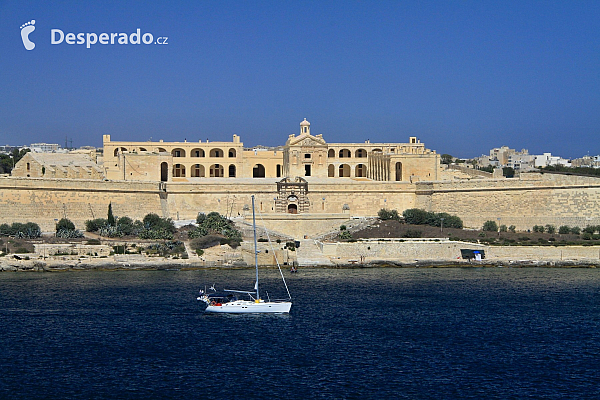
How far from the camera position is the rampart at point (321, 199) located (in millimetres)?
38438

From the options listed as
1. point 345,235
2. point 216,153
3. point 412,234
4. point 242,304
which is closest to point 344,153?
point 216,153

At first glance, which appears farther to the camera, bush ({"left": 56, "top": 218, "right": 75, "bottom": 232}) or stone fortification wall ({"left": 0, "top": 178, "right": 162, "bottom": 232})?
stone fortification wall ({"left": 0, "top": 178, "right": 162, "bottom": 232})

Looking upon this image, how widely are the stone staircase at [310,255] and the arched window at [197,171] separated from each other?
1360 cm

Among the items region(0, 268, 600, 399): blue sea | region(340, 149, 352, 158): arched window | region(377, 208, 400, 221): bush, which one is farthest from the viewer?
region(340, 149, 352, 158): arched window

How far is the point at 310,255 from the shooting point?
3675cm

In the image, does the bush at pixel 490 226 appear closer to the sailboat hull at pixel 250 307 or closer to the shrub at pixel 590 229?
the shrub at pixel 590 229

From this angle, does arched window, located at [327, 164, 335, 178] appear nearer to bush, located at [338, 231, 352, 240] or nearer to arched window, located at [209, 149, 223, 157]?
arched window, located at [209, 149, 223, 157]

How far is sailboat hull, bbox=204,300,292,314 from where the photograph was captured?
87.9 feet

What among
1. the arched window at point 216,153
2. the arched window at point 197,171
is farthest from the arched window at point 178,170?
the arched window at point 216,153

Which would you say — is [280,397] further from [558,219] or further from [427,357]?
[558,219]

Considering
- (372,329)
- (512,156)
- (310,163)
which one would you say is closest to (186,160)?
(310,163)

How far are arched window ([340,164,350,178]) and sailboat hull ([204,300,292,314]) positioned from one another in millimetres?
25594

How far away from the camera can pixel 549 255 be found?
36500 millimetres

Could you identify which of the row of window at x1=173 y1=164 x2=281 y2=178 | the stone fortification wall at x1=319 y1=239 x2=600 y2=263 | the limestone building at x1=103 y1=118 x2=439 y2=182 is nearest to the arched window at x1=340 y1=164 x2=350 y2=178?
the limestone building at x1=103 y1=118 x2=439 y2=182
